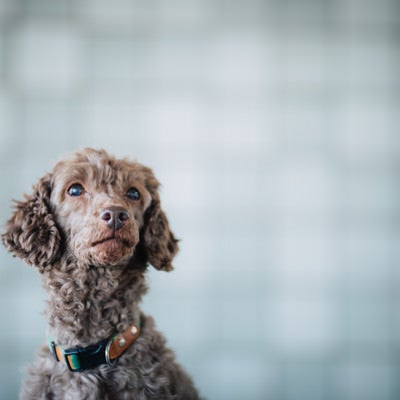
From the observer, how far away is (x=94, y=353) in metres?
1.41

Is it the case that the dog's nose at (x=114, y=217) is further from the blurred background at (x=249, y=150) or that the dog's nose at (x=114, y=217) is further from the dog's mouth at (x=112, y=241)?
the blurred background at (x=249, y=150)

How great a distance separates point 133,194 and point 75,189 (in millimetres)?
171

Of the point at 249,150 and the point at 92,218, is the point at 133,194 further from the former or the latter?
the point at 249,150

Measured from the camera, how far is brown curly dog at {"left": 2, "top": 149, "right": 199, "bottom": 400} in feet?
4.59

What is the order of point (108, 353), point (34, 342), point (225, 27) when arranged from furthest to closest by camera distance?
point (225, 27)
point (34, 342)
point (108, 353)

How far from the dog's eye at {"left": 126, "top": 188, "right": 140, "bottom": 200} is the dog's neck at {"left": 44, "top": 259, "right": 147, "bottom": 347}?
21cm

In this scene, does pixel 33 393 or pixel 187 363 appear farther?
pixel 187 363

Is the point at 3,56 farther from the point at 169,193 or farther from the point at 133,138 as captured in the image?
the point at 169,193

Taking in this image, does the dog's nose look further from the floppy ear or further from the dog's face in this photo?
the floppy ear

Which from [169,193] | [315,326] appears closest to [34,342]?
[169,193]

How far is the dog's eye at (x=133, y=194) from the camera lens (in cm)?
158

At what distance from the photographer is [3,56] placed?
10.6ft

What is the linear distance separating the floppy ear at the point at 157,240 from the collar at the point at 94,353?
0.24m

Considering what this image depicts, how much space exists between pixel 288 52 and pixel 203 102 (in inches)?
26.0
